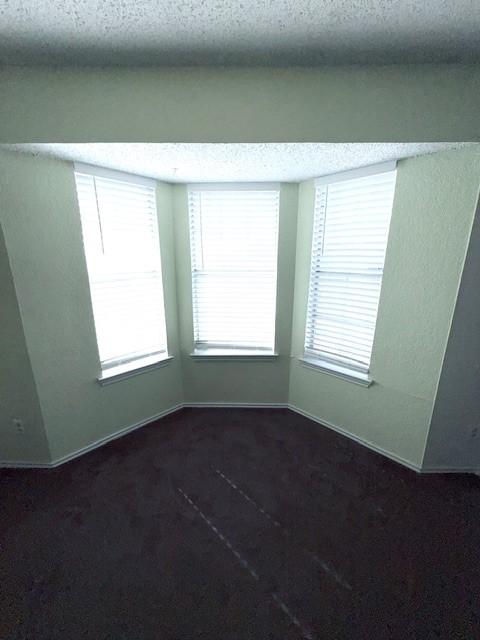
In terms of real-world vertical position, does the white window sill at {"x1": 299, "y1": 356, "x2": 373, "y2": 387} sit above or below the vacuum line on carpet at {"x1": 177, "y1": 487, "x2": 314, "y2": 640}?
above

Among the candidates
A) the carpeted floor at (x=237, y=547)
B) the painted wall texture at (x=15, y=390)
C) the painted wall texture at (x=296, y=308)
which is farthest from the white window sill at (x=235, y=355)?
the painted wall texture at (x=15, y=390)

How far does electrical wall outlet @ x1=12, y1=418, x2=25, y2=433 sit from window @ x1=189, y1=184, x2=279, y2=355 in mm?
1506

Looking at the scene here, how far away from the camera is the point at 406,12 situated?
42.0 inches

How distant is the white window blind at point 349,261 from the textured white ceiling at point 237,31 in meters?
0.67

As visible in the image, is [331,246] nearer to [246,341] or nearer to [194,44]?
[246,341]

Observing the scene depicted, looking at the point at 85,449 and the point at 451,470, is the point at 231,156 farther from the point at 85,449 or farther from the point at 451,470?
the point at 451,470

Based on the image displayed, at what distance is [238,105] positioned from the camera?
143 cm

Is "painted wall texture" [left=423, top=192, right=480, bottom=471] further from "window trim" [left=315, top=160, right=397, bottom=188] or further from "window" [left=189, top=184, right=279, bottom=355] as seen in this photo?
"window" [left=189, top=184, right=279, bottom=355]

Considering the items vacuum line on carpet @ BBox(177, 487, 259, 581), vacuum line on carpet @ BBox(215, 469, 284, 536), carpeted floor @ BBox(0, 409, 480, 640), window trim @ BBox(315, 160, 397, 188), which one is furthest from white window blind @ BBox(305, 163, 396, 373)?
vacuum line on carpet @ BBox(177, 487, 259, 581)

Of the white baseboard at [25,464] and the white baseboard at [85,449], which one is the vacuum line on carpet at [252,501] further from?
the white baseboard at [25,464]

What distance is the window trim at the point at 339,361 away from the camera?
1.83 m

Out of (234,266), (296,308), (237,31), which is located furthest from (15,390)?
(237,31)

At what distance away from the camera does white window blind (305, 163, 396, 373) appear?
193cm

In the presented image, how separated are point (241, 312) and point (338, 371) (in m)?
1.07
